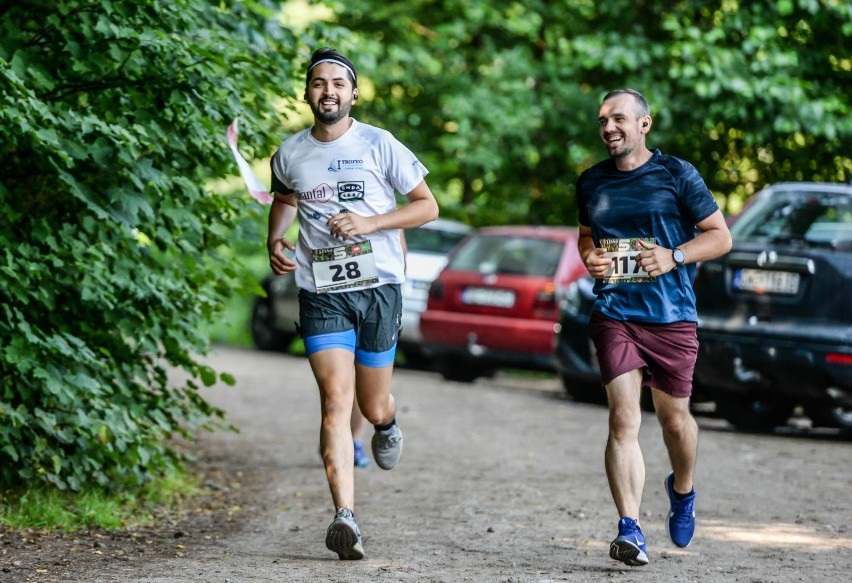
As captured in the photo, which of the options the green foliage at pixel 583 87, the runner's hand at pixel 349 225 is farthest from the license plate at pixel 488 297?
the runner's hand at pixel 349 225

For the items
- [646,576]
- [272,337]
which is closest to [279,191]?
[646,576]

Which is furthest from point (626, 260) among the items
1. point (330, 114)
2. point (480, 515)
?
point (480, 515)

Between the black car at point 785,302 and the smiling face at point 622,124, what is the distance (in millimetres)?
5001

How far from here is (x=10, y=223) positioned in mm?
7430

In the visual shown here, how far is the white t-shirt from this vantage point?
6844mm

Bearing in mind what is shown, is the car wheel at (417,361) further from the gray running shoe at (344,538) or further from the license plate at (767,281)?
the gray running shoe at (344,538)

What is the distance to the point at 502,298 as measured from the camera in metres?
16.0

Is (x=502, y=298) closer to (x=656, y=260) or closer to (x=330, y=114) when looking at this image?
(x=330, y=114)

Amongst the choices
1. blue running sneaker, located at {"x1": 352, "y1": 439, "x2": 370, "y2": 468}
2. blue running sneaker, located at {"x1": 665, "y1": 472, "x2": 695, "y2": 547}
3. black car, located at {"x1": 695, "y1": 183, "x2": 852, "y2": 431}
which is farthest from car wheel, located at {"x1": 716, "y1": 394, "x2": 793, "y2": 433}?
blue running sneaker, located at {"x1": 665, "y1": 472, "x2": 695, "y2": 547}

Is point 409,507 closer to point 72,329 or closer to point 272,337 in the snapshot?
point 72,329

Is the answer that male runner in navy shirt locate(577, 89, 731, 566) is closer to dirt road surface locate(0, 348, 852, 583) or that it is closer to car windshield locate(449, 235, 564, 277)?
dirt road surface locate(0, 348, 852, 583)

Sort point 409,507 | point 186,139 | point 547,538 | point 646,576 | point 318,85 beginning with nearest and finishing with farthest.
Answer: point 646,576, point 318,85, point 547,538, point 186,139, point 409,507

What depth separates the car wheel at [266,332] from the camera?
71.2 ft

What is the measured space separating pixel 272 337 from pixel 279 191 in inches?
583
